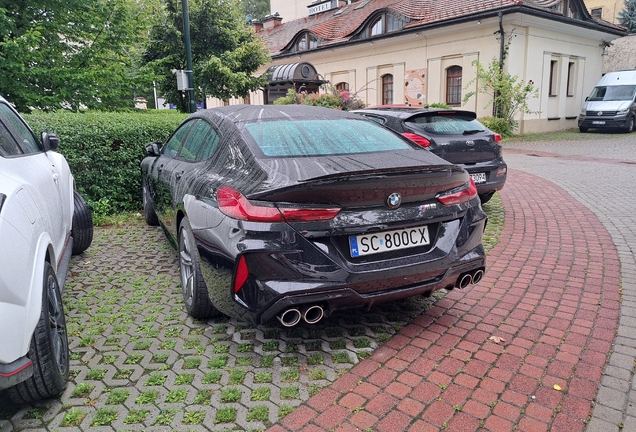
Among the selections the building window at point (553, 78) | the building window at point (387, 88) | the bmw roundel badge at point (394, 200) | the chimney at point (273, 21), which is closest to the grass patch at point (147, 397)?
the bmw roundel badge at point (394, 200)

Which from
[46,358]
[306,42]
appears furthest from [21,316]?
[306,42]

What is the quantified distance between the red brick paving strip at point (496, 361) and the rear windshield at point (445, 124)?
233 cm

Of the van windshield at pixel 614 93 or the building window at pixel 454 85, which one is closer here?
the van windshield at pixel 614 93

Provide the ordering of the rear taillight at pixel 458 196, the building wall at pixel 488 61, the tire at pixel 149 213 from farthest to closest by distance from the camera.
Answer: the building wall at pixel 488 61, the tire at pixel 149 213, the rear taillight at pixel 458 196

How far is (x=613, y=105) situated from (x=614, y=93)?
1.00 meters

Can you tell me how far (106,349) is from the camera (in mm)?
3275

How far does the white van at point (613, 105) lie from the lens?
68.9 feet

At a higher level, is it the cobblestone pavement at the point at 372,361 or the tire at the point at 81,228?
the tire at the point at 81,228

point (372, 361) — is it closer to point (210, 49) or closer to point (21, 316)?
point (21, 316)

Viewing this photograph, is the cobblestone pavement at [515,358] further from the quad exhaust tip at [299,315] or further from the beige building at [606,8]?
the beige building at [606,8]

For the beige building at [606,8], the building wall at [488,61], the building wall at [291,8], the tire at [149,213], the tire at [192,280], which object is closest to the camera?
the tire at [192,280]

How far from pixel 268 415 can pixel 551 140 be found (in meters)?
19.8

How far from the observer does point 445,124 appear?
6.80 m

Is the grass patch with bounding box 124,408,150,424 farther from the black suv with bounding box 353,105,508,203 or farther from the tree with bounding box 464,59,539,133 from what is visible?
the tree with bounding box 464,59,539,133
